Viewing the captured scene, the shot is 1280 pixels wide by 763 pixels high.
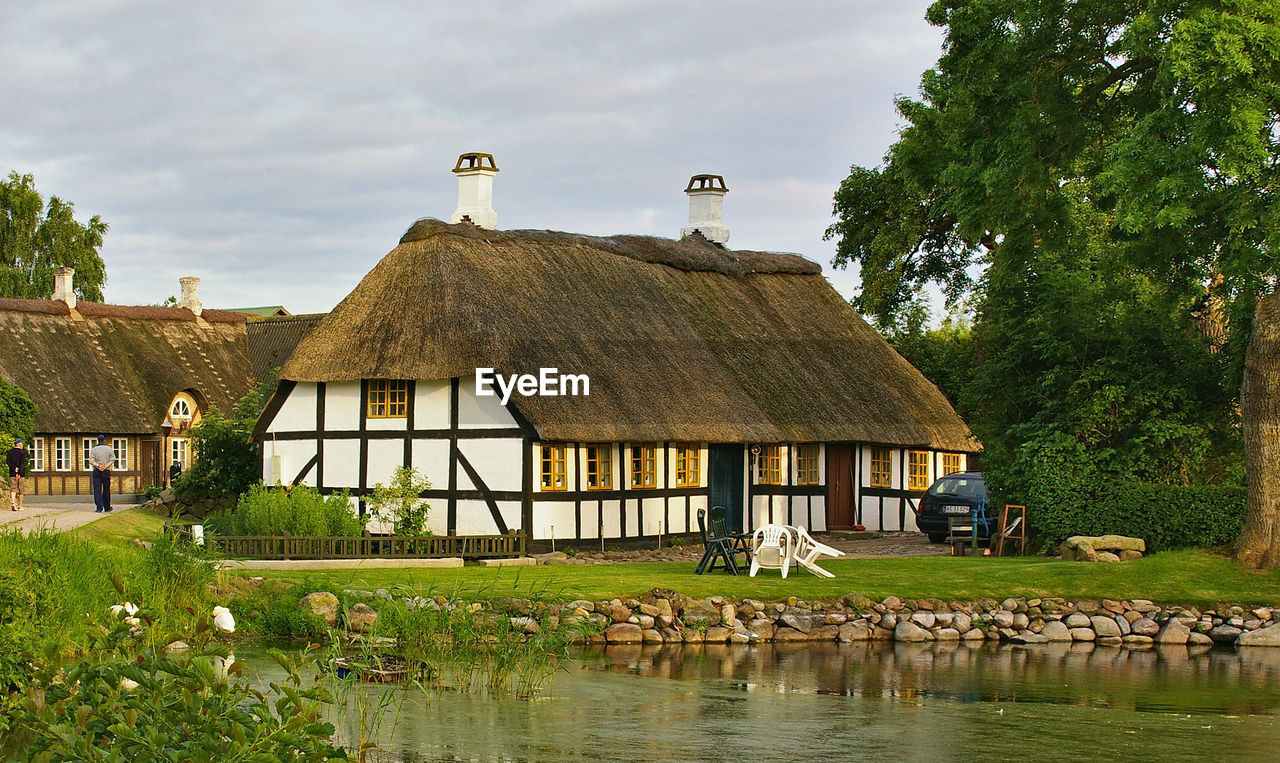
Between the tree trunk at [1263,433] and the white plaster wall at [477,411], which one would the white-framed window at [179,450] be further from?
the tree trunk at [1263,433]

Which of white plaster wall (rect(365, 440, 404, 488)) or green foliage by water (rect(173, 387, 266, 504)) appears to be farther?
green foliage by water (rect(173, 387, 266, 504))

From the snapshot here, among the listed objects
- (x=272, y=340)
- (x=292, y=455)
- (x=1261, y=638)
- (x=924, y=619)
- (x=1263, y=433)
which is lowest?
(x=1261, y=638)

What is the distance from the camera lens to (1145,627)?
17016 millimetres

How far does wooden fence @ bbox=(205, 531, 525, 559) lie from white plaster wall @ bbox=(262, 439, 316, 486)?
4.02m

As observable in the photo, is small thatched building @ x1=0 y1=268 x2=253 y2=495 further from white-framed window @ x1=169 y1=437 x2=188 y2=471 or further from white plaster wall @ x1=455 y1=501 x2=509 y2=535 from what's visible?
white plaster wall @ x1=455 y1=501 x2=509 y2=535

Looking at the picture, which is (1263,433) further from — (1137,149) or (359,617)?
(359,617)

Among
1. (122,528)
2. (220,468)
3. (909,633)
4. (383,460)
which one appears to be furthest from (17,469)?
(909,633)

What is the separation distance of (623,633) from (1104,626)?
19.2 ft

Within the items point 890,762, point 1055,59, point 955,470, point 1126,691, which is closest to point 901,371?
point 955,470

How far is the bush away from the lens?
66.7ft

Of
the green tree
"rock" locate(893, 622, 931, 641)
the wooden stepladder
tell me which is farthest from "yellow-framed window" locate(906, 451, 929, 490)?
the green tree

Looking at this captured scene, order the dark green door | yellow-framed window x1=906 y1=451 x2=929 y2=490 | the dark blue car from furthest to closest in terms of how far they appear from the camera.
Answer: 1. yellow-framed window x1=906 y1=451 x2=929 y2=490
2. the dark green door
3. the dark blue car

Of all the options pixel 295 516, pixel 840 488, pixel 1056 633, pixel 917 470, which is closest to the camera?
pixel 1056 633

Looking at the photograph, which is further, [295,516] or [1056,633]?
[295,516]
